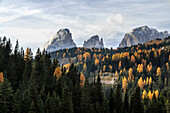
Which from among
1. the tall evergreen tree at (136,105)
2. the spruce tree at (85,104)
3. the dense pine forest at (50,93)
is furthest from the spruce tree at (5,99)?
the tall evergreen tree at (136,105)

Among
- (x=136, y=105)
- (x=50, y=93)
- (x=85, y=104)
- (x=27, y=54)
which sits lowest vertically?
(x=136, y=105)

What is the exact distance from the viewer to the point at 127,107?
8981 centimetres

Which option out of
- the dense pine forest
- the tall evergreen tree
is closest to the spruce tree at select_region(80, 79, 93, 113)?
the dense pine forest

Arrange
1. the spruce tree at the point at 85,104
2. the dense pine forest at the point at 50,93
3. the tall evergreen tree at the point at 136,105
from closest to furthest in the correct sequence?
the dense pine forest at the point at 50,93
the spruce tree at the point at 85,104
the tall evergreen tree at the point at 136,105

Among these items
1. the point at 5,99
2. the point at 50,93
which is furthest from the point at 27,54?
the point at 5,99

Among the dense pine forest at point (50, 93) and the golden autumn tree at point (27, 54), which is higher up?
the golden autumn tree at point (27, 54)

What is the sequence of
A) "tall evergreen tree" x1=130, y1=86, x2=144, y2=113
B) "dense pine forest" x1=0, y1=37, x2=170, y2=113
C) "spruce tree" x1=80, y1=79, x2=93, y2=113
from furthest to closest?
"tall evergreen tree" x1=130, y1=86, x2=144, y2=113, "spruce tree" x1=80, y1=79, x2=93, y2=113, "dense pine forest" x1=0, y1=37, x2=170, y2=113

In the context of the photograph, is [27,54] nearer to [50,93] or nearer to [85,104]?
[50,93]

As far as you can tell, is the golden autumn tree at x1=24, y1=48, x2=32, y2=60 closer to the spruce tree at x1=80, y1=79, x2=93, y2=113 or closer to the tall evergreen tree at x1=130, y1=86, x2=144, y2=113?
the spruce tree at x1=80, y1=79, x2=93, y2=113

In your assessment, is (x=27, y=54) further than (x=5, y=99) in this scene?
Yes

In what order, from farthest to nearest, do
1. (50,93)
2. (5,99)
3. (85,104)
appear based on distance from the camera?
(50,93), (85,104), (5,99)

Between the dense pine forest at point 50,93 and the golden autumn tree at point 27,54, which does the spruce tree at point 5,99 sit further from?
the golden autumn tree at point 27,54

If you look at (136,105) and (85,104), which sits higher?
(85,104)

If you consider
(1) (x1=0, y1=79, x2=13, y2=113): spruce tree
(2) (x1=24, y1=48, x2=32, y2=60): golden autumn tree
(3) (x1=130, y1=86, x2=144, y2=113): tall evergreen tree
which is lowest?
(3) (x1=130, y1=86, x2=144, y2=113): tall evergreen tree
